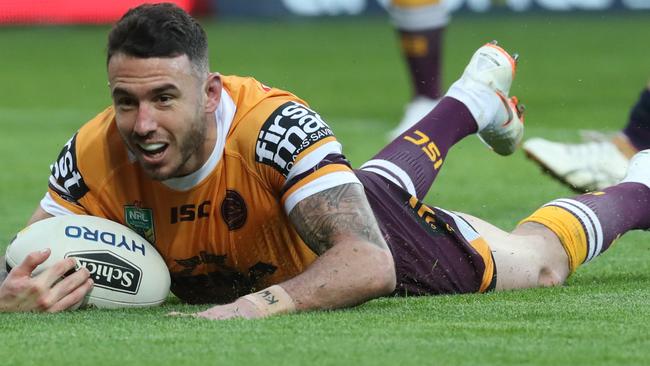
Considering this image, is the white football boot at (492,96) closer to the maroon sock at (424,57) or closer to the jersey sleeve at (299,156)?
the jersey sleeve at (299,156)

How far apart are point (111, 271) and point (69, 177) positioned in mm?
282

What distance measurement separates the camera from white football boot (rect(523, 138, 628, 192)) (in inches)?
227

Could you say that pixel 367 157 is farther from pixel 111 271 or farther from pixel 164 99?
pixel 164 99

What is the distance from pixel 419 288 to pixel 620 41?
39.7 feet

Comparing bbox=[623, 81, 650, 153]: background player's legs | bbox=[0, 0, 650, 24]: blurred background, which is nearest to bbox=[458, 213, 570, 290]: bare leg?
bbox=[623, 81, 650, 153]: background player's legs

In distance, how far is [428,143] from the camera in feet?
15.3

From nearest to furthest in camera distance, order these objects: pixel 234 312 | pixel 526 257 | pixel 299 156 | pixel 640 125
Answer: pixel 234 312, pixel 299 156, pixel 526 257, pixel 640 125

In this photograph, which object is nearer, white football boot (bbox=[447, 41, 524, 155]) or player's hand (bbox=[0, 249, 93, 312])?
player's hand (bbox=[0, 249, 93, 312])

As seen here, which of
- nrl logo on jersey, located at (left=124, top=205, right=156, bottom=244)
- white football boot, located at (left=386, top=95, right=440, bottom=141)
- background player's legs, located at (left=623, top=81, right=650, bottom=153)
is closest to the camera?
nrl logo on jersey, located at (left=124, top=205, right=156, bottom=244)

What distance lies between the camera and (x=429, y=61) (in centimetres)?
923

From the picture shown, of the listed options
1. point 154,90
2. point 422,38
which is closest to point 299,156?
point 154,90

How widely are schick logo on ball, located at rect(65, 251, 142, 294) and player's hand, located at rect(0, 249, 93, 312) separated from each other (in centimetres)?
6

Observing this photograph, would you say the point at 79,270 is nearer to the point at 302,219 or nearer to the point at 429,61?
the point at 302,219

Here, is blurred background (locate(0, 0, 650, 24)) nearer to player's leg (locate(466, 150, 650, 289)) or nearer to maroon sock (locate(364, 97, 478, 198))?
maroon sock (locate(364, 97, 478, 198))
